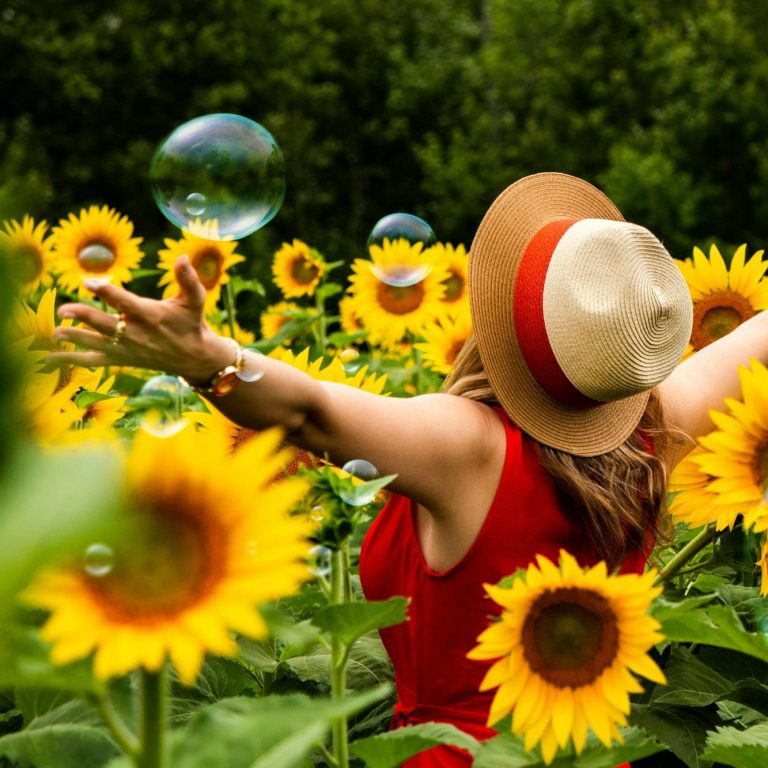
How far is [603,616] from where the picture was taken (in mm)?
1213

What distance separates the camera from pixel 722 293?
9.61ft

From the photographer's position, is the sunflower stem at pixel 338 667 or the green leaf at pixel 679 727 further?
the green leaf at pixel 679 727

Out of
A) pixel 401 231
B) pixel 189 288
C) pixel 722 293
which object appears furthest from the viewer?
pixel 401 231

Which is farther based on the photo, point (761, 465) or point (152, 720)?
point (761, 465)

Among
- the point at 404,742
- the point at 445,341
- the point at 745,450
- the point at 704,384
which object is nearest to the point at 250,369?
the point at 404,742

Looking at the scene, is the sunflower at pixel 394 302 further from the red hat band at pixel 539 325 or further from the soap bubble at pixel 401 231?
the red hat band at pixel 539 325

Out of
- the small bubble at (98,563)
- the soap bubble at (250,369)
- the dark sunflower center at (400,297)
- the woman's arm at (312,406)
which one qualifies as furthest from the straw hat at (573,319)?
the dark sunflower center at (400,297)

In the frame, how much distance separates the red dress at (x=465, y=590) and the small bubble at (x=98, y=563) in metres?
1.14

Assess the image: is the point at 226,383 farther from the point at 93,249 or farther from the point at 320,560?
the point at 93,249

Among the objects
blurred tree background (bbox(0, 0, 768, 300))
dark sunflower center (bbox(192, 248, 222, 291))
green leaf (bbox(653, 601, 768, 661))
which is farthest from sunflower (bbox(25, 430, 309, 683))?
blurred tree background (bbox(0, 0, 768, 300))

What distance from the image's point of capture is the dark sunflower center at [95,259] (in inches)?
149

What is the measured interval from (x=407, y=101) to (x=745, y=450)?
83.1 ft

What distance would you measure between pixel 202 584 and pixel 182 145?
4.90 ft

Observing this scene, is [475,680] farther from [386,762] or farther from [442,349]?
[442,349]
